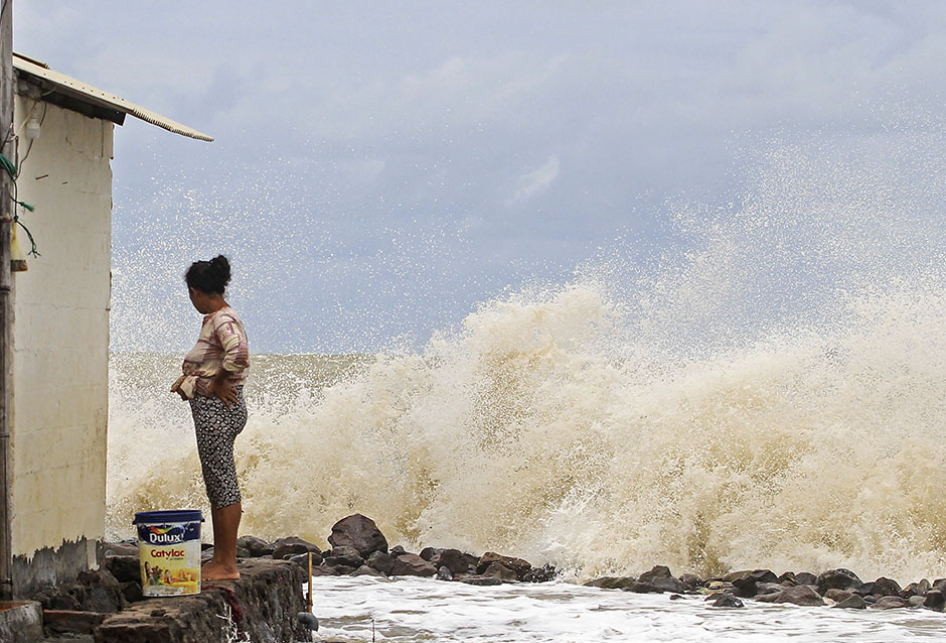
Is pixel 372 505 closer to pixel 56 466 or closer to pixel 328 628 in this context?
pixel 328 628

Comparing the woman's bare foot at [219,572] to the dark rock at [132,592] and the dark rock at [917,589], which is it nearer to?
the dark rock at [132,592]

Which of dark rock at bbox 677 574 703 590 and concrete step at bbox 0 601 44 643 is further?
dark rock at bbox 677 574 703 590

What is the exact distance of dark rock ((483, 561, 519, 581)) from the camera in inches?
376

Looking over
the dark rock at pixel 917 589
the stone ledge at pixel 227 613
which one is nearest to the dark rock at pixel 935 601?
the dark rock at pixel 917 589

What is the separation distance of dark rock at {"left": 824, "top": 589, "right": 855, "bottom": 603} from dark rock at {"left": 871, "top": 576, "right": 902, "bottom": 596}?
0.79 ft

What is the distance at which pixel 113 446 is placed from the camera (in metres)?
14.8

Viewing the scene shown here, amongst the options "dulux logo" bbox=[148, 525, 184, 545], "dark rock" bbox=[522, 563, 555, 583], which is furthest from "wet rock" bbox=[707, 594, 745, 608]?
"dulux logo" bbox=[148, 525, 184, 545]

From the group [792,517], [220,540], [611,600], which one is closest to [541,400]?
[792,517]

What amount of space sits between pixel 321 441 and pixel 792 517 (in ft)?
19.6

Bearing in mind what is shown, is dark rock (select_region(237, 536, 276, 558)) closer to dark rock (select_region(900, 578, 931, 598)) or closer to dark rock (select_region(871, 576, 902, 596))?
dark rock (select_region(871, 576, 902, 596))

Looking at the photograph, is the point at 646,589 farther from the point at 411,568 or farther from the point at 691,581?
the point at 411,568

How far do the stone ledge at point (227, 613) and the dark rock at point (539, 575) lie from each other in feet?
11.4

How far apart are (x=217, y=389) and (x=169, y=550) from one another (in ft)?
2.60

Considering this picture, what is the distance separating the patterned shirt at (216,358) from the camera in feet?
17.1
